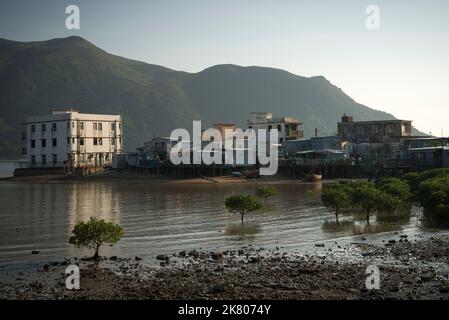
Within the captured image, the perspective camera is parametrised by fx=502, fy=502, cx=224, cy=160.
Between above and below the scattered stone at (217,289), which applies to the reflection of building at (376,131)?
above

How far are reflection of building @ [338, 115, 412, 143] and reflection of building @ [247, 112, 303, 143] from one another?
30.3ft

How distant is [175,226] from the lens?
29359 millimetres

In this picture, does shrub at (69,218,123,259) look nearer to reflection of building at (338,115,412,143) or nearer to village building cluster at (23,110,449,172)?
village building cluster at (23,110,449,172)

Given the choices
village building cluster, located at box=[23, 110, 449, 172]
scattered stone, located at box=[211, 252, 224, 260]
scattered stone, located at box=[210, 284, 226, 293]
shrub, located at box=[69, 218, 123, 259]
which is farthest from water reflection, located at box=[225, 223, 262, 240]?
village building cluster, located at box=[23, 110, 449, 172]

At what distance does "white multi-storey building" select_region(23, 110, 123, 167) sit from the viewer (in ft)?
285

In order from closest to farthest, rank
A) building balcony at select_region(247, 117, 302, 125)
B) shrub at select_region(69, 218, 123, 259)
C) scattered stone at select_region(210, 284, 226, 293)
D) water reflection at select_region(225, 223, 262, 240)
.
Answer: scattered stone at select_region(210, 284, 226, 293)
shrub at select_region(69, 218, 123, 259)
water reflection at select_region(225, 223, 262, 240)
building balcony at select_region(247, 117, 302, 125)

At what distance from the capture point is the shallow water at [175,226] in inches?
Result: 888

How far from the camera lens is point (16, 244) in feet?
77.3

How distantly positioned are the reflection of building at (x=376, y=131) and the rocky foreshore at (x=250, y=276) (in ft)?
222

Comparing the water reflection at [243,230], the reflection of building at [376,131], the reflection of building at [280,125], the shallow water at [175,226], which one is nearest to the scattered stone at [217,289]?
the shallow water at [175,226]

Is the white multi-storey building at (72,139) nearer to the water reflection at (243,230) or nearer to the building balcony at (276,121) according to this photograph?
the building balcony at (276,121)

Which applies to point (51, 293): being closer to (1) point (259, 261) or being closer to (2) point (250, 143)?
(1) point (259, 261)

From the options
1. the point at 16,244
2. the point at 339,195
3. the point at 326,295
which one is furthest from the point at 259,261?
the point at 339,195

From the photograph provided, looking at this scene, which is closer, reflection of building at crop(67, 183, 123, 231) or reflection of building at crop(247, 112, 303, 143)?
reflection of building at crop(67, 183, 123, 231)
